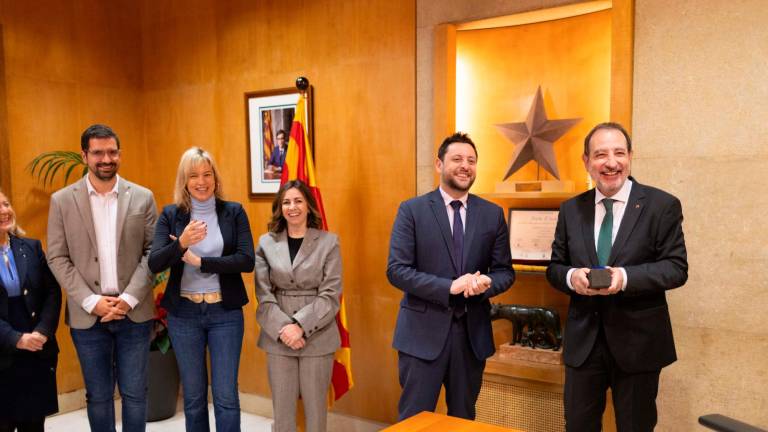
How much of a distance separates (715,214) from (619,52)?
89 cm

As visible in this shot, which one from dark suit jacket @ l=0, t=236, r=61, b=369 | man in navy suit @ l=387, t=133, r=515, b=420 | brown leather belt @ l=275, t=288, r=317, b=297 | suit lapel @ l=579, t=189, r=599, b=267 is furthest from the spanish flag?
suit lapel @ l=579, t=189, r=599, b=267

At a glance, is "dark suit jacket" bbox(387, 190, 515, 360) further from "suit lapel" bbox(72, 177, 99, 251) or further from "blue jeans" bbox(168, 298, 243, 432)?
"suit lapel" bbox(72, 177, 99, 251)

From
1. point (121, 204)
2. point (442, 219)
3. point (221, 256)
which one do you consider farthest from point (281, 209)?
point (442, 219)

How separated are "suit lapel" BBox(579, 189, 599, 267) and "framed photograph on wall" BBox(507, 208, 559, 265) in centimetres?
91

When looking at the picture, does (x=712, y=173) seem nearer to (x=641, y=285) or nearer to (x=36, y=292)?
(x=641, y=285)

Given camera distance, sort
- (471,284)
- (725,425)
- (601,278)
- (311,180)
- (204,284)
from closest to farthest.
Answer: (725,425)
(601,278)
(471,284)
(204,284)
(311,180)

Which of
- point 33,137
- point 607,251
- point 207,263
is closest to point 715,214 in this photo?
point 607,251

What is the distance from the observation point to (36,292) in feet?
9.84

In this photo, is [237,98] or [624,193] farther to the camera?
[237,98]

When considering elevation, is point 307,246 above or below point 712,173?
below

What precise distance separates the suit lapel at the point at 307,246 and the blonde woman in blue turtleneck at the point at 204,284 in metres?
0.23

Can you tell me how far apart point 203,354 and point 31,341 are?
0.77 metres

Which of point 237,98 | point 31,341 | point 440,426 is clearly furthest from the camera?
point 237,98

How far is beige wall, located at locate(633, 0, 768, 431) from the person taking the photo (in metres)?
2.81
